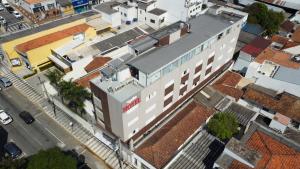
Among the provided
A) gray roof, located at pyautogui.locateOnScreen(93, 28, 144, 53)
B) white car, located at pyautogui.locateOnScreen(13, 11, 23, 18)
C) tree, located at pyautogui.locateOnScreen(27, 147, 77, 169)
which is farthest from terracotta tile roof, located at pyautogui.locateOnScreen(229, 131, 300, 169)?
white car, located at pyautogui.locateOnScreen(13, 11, 23, 18)

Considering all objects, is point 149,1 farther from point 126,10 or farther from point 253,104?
point 253,104

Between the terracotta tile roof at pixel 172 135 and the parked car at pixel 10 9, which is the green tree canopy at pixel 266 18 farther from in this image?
the parked car at pixel 10 9

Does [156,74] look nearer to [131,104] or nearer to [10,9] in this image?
[131,104]

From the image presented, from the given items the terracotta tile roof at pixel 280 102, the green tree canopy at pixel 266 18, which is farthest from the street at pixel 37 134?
the green tree canopy at pixel 266 18

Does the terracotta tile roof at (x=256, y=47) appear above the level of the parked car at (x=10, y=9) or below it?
above

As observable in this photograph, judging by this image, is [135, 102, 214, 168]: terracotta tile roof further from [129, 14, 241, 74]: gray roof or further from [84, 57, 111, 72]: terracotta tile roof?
[84, 57, 111, 72]: terracotta tile roof

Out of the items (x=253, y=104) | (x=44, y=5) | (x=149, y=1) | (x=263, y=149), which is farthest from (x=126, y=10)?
(x=263, y=149)
